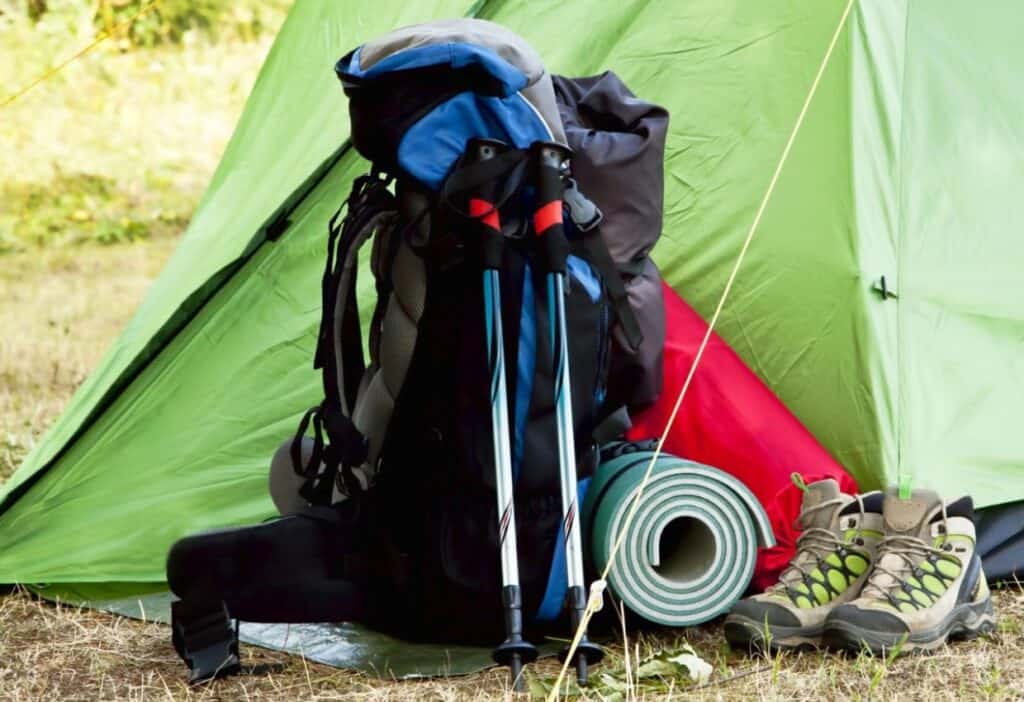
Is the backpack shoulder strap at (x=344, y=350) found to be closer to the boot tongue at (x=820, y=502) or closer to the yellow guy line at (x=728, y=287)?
the yellow guy line at (x=728, y=287)

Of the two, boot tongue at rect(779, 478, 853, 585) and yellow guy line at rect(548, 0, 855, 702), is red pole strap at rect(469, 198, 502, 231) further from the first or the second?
boot tongue at rect(779, 478, 853, 585)

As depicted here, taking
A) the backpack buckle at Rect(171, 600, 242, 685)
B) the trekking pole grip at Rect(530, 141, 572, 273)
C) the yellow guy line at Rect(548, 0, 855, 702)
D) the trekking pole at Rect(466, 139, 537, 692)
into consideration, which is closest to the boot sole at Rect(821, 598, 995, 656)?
the yellow guy line at Rect(548, 0, 855, 702)

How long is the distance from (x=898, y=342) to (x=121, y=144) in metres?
→ 5.89

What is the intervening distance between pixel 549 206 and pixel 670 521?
2.13 ft

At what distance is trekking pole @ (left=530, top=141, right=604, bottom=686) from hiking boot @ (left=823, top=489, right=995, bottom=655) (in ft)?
1.56

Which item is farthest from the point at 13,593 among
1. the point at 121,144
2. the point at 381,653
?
the point at 121,144

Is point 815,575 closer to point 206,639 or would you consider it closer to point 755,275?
point 755,275

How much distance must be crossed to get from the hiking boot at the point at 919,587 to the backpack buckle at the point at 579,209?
74 centimetres

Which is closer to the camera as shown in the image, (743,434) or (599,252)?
(599,252)

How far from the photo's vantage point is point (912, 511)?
3.12m

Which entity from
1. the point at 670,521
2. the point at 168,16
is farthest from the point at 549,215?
the point at 168,16

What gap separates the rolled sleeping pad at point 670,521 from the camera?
3.03 meters

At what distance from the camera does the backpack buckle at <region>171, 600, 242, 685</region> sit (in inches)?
121

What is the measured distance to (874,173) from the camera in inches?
134
